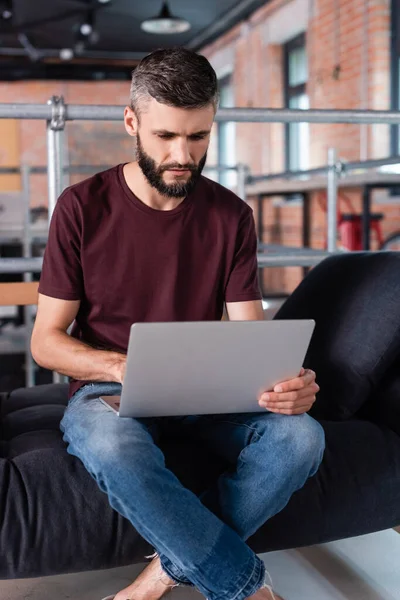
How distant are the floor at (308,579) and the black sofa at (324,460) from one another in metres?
0.15

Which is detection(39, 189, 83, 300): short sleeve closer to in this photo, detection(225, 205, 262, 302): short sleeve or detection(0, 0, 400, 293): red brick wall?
detection(225, 205, 262, 302): short sleeve

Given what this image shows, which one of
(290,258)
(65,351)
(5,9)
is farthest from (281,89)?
(65,351)

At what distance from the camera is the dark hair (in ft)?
4.70

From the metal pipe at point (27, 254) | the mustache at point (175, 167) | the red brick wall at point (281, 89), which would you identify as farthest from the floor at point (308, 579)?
the red brick wall at point (281, 89)

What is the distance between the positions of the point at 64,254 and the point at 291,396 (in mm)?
527

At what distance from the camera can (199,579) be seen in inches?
48.3

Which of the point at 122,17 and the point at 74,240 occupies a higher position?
the point at 122,17

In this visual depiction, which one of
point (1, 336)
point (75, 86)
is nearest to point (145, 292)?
point (1, 336)

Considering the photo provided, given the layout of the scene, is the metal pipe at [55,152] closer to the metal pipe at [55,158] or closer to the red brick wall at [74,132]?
the metal pipe at [55,158]

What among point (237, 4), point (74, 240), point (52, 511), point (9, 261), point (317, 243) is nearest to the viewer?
point (52, 511)

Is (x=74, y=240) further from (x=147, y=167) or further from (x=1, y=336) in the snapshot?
(x=1, y=336)

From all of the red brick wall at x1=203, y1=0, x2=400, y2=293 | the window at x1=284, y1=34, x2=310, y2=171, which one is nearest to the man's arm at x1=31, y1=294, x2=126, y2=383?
the red brick wall at x1=203, y1=0, x2=400, y2=293

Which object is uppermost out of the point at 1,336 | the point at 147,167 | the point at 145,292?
the point at 147,167

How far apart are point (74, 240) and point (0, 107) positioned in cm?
51
